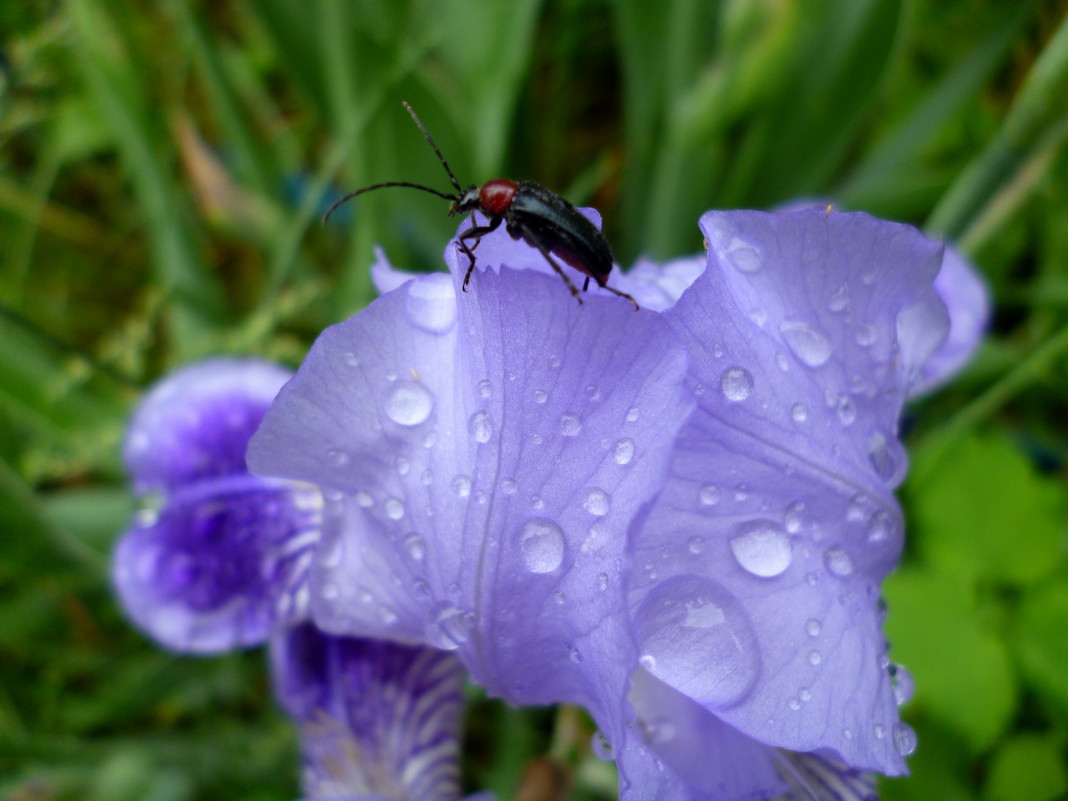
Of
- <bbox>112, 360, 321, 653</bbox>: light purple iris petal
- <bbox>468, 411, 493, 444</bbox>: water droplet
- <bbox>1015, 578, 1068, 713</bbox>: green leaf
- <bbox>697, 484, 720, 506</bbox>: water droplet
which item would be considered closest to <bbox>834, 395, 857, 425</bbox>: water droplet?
<bbox>697, 484, 720, 506</bbox>: water droplet

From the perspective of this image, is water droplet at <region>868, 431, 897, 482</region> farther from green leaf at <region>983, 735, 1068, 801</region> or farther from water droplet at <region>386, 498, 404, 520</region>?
green leaf at <region>983, 735, 1068, 801</region>

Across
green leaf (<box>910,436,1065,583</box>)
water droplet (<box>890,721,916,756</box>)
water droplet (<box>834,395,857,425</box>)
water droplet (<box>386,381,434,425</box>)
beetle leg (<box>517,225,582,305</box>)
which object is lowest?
green leaf (<box>910,436,1065,583</box>)

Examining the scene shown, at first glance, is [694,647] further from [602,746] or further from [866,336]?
[866,336]

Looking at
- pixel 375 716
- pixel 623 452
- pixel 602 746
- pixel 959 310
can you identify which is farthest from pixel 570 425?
pixel 959 310

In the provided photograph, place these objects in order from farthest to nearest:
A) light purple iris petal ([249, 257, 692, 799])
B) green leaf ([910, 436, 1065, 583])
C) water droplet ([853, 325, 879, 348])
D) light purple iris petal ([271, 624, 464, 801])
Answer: green leaf ([910, 436, 1065, 583]) < light purple iris petal ([271, 624, 464, 801]) < water droplet ([853, 325, 879, 348]) < light purple iris petal ([249, 257, 692, 799])

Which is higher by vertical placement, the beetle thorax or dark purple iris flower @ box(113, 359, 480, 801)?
the beetle thorax

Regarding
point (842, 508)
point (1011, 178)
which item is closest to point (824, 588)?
point (842, 508)

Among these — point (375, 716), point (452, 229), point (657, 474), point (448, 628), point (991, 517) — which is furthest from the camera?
point (452, 229)
